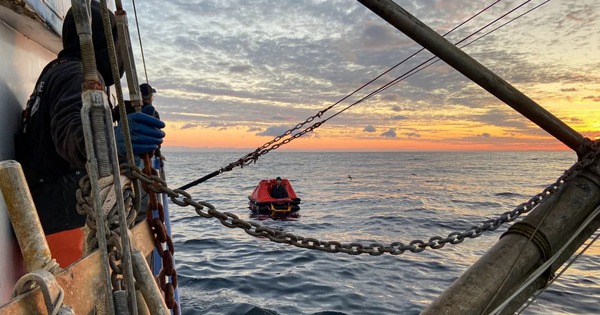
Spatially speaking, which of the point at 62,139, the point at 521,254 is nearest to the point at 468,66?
the point at 521,254

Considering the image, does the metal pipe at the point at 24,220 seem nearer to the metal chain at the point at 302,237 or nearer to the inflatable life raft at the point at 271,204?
the metal chain at the point at 302,237

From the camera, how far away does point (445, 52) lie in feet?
10.1

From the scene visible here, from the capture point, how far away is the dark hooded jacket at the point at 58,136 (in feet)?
7.05

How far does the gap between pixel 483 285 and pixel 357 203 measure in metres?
27.1

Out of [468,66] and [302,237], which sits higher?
[468,66]

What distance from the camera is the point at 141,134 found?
2.17 meters

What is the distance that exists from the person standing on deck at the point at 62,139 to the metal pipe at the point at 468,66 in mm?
1938

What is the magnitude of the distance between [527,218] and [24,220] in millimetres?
3479

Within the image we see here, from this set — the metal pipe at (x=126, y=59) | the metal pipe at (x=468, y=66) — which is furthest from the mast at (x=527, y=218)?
the metal pipe at (x=126, y=59)

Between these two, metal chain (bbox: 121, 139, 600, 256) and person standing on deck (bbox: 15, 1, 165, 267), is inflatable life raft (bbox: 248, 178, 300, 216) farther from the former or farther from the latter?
person standing on deck (bbox: 15, 1, 165, 267)

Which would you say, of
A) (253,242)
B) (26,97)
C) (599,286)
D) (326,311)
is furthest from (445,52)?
(253,242)

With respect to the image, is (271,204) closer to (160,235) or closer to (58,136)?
(160,235)

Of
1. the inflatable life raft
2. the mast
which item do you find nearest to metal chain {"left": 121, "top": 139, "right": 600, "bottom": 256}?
the mast

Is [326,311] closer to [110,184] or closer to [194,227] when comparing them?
[110,184]
